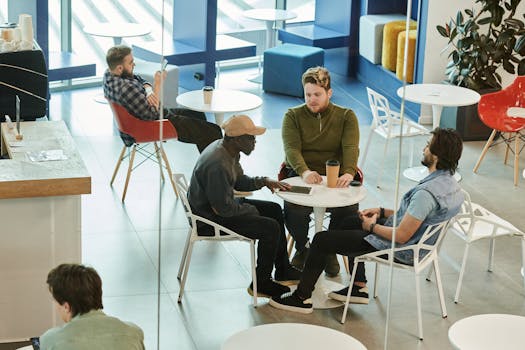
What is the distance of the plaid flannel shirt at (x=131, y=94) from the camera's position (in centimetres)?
534

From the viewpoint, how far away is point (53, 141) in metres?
5.18

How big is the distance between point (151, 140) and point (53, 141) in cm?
58

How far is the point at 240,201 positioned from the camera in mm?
A: 5289

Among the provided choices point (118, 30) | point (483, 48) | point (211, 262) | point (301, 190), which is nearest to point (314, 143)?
point (301, 190)

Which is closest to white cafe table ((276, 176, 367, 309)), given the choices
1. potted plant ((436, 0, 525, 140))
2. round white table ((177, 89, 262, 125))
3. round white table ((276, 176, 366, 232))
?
round white table ((276, 176, 366, 232))

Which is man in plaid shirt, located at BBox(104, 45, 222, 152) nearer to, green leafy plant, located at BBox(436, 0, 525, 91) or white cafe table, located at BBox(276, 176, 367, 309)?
white cafe table, located at BBox(276, 176, 367, 309)

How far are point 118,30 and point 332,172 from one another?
1.42 m

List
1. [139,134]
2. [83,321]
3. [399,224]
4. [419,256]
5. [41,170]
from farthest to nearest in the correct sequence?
[139,134], [419,256], [399,224], [41,170], [83,321]

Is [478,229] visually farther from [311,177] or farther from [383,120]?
[311,177]

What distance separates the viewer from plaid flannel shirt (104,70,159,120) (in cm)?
534

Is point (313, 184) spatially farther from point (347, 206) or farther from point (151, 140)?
point (151, 140)

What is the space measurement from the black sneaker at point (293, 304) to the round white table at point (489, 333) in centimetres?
98

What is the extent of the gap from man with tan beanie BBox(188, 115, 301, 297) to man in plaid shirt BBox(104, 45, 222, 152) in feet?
0.51

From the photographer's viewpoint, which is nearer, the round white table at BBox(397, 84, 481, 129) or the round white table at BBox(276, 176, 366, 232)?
the round white table at BBox(276, 176, 366, 232)
